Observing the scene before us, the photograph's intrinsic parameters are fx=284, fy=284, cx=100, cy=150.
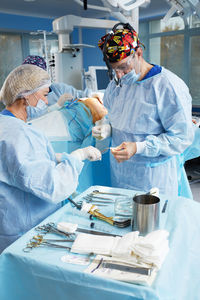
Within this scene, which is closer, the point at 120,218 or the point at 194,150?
the point at 120,218

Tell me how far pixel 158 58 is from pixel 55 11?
94.1 inches

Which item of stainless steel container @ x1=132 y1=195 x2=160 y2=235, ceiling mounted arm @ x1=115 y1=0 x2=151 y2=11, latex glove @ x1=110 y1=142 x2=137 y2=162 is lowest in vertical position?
stainless steel container @ x1=132 y1=195 x2=160 y2=235

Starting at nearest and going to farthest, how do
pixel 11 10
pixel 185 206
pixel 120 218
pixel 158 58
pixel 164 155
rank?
pixel 120 218, pixel 185 206, pixel 164 155, pixel 11 10, pixel 158 58

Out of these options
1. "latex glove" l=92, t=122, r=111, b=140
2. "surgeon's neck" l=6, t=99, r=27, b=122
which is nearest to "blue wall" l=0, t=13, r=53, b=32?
"latex glove" l=92, t=122, r=111, b=140

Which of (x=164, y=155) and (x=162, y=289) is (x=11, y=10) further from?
(x=162, y=289)

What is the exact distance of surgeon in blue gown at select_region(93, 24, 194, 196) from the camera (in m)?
1.47

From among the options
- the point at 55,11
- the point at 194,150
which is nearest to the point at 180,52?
the point at 55,11

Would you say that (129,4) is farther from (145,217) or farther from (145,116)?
(145,217)

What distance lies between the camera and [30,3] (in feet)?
16.6

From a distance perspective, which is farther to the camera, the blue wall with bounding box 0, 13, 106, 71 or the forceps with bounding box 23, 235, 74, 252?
the blue wall with bounding box 0, 13, 106, 71

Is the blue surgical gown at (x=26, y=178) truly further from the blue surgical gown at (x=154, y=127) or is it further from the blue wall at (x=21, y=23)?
the blue wall at (x=21, y=23)

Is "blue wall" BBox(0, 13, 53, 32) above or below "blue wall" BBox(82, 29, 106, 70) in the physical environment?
above

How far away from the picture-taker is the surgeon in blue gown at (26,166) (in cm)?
106

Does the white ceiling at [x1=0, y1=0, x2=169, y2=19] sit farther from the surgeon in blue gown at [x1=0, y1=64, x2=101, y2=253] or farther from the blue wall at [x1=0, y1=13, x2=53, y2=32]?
the surgeon in blue gown at [x1=0, y1=64, x2=101, y2=253]
